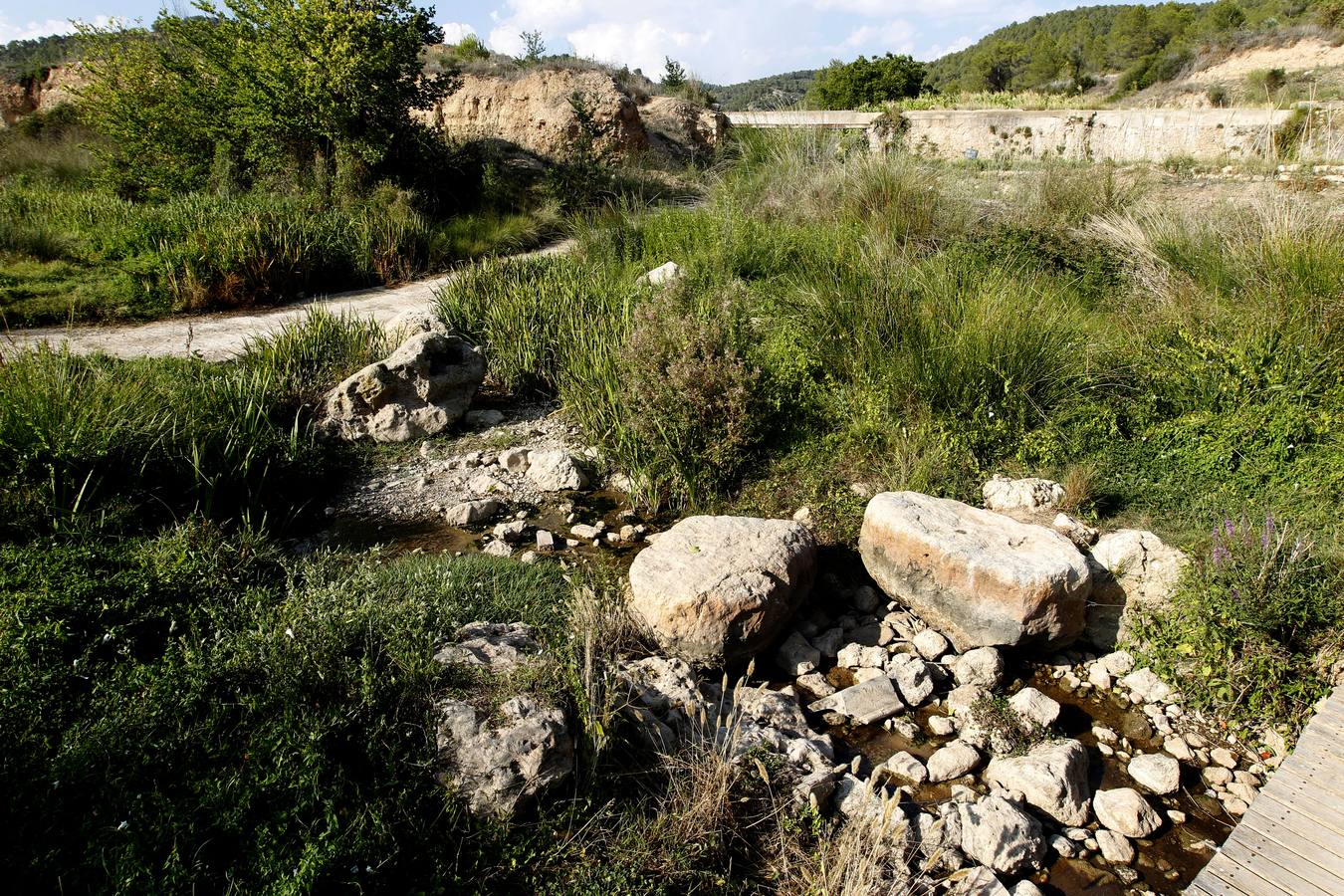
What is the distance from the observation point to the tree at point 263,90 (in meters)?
11.1

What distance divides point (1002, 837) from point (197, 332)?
798 cm

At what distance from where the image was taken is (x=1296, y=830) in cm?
274

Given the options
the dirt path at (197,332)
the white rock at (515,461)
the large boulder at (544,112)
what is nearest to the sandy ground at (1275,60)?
the large boulder at (544,112)

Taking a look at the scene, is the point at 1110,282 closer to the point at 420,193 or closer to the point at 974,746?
the point at 974,746

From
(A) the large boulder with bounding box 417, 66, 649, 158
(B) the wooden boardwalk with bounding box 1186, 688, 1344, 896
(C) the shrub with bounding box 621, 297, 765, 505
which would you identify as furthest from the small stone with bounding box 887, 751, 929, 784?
(A) the large boulder with bounding box 417, 66, 649, 158

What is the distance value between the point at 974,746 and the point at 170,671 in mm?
3258

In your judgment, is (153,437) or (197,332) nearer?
(153,437)

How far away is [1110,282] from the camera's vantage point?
24.0 feet

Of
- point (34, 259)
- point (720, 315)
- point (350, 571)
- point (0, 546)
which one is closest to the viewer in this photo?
point (0, 546)

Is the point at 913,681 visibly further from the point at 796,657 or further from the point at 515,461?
the point at 515,461

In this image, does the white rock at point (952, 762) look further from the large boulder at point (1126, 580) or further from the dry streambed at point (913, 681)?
the large boulder at point (1126, 580)

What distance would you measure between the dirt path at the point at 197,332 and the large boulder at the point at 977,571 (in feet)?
16.8

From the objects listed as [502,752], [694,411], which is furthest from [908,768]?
[694,411]

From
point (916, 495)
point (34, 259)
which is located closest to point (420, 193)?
point (34, 259)
